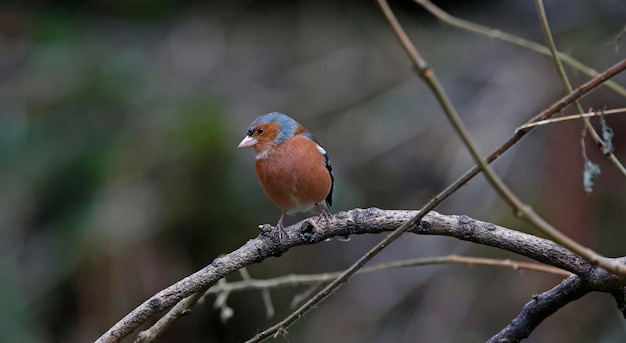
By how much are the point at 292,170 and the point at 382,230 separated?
139cm

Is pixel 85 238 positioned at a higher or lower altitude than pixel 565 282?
higher

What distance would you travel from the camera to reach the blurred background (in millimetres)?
4883

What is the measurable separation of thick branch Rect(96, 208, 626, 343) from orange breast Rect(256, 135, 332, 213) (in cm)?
129

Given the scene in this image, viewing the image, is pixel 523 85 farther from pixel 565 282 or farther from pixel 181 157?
pixel 565 282

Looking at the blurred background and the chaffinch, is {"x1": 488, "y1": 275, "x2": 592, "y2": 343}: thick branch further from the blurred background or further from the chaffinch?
the blurred background

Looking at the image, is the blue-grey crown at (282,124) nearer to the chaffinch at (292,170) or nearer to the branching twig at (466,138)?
the chaffinch at (292,170)

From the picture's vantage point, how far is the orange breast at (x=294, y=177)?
3.52 m

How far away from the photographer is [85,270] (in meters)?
4.93

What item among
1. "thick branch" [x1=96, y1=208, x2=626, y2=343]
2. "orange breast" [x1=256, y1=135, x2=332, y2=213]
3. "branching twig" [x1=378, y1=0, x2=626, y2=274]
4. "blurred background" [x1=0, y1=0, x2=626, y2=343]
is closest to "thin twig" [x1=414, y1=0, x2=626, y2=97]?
"thick branch" [x1=96, y1=208, x2=626, y2=343]

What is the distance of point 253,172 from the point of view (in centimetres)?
530

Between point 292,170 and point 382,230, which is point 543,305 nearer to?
point 382,230

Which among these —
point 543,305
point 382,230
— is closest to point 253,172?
point 382,230

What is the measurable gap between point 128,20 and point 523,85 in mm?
3812

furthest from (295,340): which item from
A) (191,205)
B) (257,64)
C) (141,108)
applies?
(257,64)
